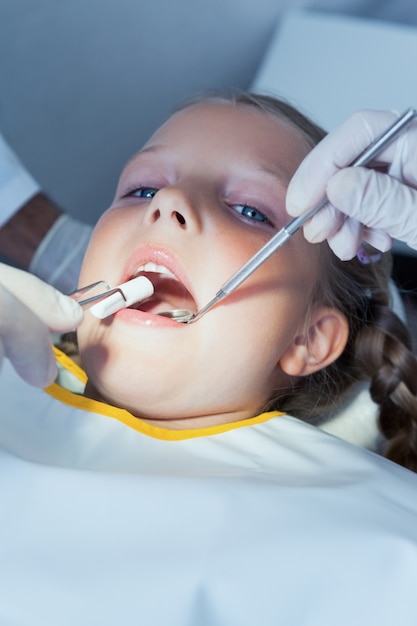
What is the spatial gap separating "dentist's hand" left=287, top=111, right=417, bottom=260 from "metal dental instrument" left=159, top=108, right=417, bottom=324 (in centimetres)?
2

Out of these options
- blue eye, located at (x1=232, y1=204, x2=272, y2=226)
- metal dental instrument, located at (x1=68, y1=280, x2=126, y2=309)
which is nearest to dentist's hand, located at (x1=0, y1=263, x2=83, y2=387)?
metal dental instrument, located at (x1=68, y1=280, x2=126, y2=309)

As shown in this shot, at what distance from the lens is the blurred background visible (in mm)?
2254

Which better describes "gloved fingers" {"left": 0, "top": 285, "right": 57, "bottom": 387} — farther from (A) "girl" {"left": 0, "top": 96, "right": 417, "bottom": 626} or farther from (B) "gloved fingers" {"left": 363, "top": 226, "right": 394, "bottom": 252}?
(B) "gloved fingers" {"left": 363, "top": 226, "right": 394, "bottom": 252}

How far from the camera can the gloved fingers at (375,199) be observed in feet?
3.40

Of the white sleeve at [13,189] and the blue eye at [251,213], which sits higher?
the blue eye at [251,213]

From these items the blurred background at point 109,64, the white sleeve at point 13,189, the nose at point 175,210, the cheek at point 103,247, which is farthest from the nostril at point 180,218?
the blurred background at point 109,64

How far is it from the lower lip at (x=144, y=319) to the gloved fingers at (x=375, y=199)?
293mm

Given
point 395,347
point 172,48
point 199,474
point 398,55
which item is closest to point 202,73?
point 172,48

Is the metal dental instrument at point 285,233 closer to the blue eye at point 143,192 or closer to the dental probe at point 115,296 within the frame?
the dental probe at point 115,296

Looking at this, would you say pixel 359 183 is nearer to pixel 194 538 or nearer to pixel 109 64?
pixel 194 538

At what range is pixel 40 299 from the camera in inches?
35.5

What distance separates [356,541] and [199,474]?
9.5 inches

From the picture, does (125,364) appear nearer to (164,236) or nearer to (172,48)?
(164,236)

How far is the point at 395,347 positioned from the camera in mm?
1525
